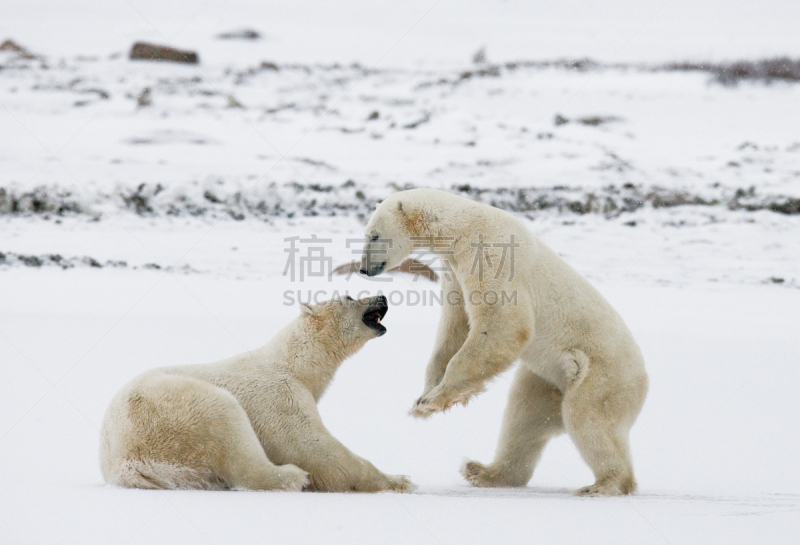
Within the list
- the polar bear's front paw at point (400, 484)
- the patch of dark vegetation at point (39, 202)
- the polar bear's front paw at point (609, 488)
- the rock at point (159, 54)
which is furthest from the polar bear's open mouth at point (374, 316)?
the rock at point (159, 54)

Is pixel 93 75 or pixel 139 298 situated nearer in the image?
pixel 139 298

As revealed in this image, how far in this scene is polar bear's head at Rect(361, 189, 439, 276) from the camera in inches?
176

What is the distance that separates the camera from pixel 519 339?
161 inches

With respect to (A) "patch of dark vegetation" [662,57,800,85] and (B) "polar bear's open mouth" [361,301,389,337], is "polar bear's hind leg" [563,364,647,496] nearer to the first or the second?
(B) "polar bear's open mouth" [361,301,389,337]

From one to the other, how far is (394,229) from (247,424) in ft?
4.60

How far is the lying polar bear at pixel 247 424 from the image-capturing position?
3.52 metres

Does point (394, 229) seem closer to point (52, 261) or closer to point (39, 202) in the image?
point (52, 261)

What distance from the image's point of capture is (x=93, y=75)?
1784 centimetres

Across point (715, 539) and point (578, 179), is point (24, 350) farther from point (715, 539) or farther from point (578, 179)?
point (578, 179)

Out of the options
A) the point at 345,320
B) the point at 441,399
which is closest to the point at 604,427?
the point at 441,399

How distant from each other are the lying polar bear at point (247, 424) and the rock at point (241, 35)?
63.8 ft

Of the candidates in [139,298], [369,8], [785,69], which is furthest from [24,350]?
[369,8]

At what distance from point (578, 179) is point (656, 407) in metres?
8.00

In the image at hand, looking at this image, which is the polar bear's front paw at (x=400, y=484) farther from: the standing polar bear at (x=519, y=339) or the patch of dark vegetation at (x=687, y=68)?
the patch of dark vegetation at (x=687, y=68)
